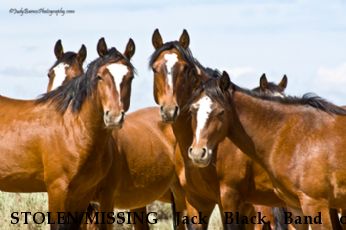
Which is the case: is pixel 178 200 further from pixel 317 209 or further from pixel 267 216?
pixel 317 209

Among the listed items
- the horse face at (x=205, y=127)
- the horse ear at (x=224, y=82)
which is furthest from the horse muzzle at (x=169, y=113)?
the horse ear at (x=224, y=82)

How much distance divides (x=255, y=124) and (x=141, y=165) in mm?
2525

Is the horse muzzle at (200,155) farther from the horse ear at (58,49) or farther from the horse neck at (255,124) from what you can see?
the horse ear at (58,49)

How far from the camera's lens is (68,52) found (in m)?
11.9

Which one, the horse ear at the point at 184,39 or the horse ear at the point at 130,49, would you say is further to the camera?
the horse ear at the point at 184,39

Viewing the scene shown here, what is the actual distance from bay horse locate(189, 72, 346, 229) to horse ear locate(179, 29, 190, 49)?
3.35 ft

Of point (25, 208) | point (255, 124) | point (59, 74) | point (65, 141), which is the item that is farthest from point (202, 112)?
point (25, 208)

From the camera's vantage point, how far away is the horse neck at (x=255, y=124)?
9.40 m

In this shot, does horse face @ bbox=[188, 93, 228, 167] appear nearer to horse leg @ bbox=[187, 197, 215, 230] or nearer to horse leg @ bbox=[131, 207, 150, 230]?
horse leg @ bbox=[187, 197, 215, 230]

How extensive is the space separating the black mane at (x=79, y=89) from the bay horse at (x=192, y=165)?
1.47 feet

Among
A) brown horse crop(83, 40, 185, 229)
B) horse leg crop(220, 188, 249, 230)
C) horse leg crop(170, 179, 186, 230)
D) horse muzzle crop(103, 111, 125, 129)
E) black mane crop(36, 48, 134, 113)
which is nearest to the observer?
horse muzzle crop(103, 111, 125, 129)

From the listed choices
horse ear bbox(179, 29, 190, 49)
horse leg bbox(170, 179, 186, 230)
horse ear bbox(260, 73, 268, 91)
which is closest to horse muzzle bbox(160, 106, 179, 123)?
horse ear bbox(179, 29, 190, 49)

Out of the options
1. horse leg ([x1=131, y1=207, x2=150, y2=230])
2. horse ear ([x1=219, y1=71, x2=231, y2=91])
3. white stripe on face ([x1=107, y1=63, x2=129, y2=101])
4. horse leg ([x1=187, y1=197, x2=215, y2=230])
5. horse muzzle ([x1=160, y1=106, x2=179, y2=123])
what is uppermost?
white stripe on face ([x1=107, y1=63, x2=129, y2=101])

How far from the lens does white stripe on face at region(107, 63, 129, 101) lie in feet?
30.6
